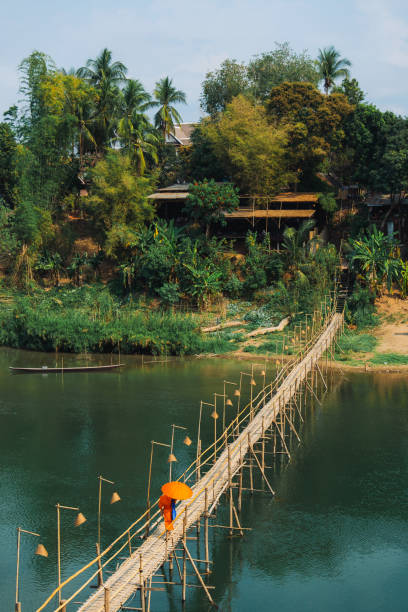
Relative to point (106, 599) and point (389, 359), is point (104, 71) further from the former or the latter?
point (106, 599)

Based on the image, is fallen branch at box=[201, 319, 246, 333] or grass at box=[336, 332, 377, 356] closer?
grass at box=[336, 332, 377, 356]

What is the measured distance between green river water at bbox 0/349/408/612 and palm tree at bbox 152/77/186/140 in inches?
885

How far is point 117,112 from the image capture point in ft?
A: 125

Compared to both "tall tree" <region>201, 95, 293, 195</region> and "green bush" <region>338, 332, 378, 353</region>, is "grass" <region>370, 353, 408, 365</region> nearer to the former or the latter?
"green bush" <region>338, 332, 378, 353</region>

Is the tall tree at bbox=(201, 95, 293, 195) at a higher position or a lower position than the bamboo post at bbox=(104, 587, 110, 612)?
higher

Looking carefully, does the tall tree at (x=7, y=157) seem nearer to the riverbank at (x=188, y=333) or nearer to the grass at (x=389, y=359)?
the riverbank at (x=188, y=333)

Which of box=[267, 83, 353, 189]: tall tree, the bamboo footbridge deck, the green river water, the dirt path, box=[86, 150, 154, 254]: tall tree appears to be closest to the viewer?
the bamboo footbridge deck

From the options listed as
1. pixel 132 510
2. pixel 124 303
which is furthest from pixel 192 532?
pixel 124 303

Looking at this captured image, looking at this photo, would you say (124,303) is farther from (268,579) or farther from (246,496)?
(268,579)

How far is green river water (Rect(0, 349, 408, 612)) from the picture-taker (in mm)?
10477

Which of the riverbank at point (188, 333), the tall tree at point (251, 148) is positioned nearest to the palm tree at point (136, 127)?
the tall tree at point (251, 148)

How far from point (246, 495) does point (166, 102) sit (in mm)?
31801

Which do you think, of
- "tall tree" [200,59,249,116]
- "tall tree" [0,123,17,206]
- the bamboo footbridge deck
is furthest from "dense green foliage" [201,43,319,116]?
the bamboo footbridge deck

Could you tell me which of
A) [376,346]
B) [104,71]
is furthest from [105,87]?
[376,346]
